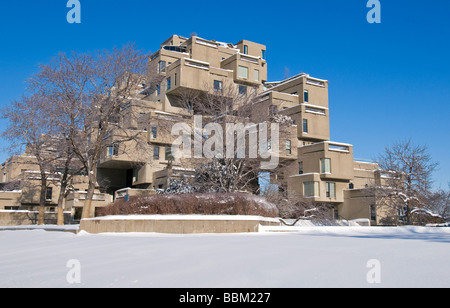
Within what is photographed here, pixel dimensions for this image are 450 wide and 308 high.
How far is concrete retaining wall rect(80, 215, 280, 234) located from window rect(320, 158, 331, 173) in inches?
1006

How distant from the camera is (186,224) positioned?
1664 cm

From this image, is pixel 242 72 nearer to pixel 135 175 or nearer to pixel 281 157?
pixel 281 157

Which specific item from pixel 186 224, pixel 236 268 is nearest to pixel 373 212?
pixel 186 224

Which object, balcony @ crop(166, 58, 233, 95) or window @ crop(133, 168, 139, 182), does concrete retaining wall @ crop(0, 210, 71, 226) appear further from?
balcony @ crop(166, 58, 233, 95)

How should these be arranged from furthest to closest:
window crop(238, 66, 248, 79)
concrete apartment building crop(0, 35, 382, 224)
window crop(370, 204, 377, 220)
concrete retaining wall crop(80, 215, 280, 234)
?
A: window crop(238, 66, 248, 79) → window crop(370, 204, 377, 220) → concrete apartment building crop(0, 35, 382, 224) → concrete retaining wall crop(80, 215, 280, 234)

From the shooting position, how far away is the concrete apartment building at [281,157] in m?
40.1

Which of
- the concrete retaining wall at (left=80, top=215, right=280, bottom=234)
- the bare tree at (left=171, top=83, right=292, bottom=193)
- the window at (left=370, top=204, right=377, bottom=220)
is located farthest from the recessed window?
the concrete retaining wall at (left=80, top=215, right=280, bottom=234)

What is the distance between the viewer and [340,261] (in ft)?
23.2

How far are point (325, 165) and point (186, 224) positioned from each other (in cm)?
2732

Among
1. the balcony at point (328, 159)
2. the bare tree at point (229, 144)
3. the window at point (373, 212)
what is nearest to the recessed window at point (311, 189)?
the balcony at point (328, 159)

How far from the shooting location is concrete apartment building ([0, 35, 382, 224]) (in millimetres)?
40094

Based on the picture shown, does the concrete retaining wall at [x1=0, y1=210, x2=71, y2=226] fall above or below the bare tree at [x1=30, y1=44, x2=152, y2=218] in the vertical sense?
below

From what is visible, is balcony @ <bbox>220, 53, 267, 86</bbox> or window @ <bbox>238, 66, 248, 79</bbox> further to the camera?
window @ <bbox>238, 66, 248, 79</bbox>
